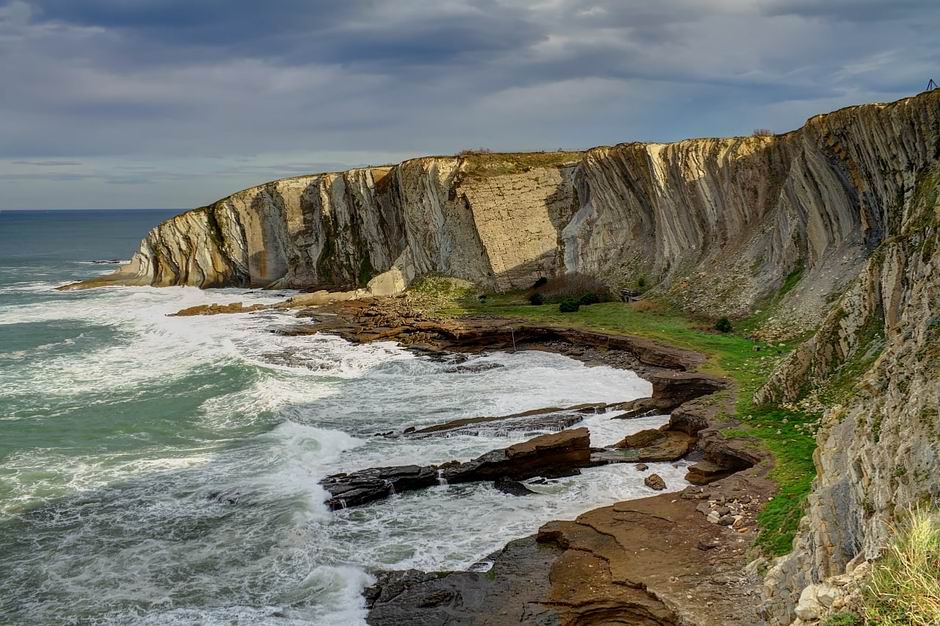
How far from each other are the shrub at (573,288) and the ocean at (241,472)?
424 inches

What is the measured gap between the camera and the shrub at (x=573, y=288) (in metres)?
44.7

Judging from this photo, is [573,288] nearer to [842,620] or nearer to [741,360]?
[741,360]

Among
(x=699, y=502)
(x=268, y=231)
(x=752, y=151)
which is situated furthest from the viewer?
(x=268, y=231)

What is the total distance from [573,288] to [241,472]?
1128 inches

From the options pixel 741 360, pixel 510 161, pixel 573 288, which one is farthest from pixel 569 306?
pixel 510 161

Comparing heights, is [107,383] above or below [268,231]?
below

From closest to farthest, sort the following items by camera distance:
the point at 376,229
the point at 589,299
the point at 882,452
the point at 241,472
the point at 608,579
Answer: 1. the point at 882,452
2. the point at 608,579
3. the point at 241,472
4. the point at 589,299
5. the point at 376,229

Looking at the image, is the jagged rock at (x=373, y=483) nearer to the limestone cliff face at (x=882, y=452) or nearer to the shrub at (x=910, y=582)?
the limestone cliff face at (x=882, y=452)

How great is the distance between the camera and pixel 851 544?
358 inches

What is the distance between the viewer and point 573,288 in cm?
4603

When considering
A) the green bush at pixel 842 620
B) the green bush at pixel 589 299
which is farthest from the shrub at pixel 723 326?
the green bush at pixel 842 620

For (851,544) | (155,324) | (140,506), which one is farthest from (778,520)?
(155,324)

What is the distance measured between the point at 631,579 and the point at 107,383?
87.4 ft

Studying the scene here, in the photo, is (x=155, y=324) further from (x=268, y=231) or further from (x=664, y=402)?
(x=664, y=402)
